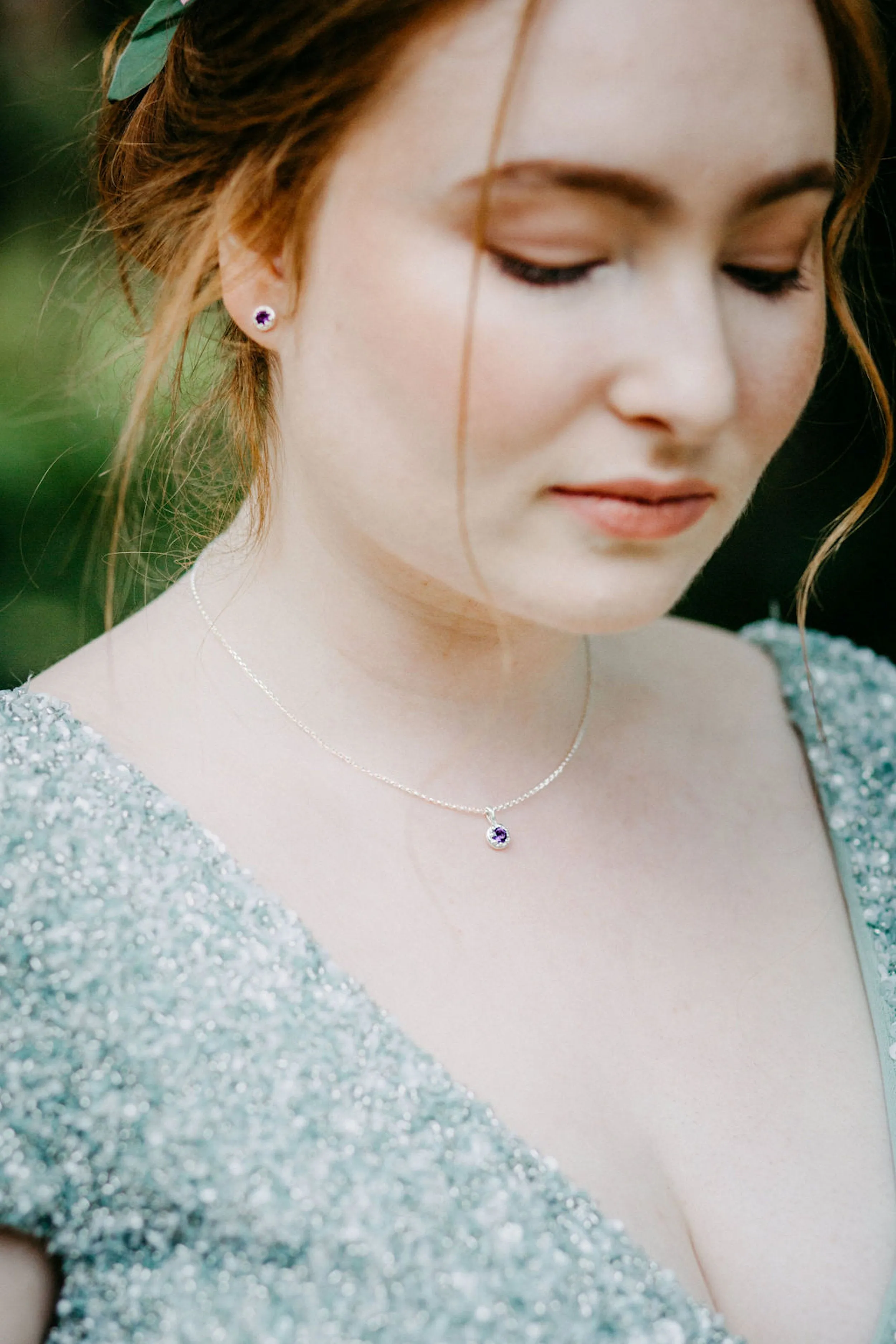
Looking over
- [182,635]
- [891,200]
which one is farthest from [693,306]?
[891,200]

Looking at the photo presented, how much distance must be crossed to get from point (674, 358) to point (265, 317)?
0.33m

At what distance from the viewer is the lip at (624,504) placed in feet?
2.93

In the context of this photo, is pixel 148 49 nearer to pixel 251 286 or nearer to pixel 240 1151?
pixel 251 286

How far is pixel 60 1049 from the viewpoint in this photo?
884mm

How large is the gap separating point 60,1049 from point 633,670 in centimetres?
70

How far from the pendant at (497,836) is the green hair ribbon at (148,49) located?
0.68m

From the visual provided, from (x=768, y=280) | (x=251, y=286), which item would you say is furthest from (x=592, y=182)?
(x=251, y=286)

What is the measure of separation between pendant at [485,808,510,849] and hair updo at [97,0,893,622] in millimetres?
318

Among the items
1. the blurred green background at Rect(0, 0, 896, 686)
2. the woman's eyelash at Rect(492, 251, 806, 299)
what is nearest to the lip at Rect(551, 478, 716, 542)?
the woman's eyelash at Rect(492, 251, 806, 299)

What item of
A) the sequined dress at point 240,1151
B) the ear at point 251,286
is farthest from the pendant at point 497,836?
the ear at point 251,286

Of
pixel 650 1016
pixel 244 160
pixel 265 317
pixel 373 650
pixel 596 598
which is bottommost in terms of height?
pixel 650 1016

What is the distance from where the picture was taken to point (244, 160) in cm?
96

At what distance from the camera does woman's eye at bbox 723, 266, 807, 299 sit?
36.5 inches

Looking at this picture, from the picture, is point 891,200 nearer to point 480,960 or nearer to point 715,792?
point 715,792
